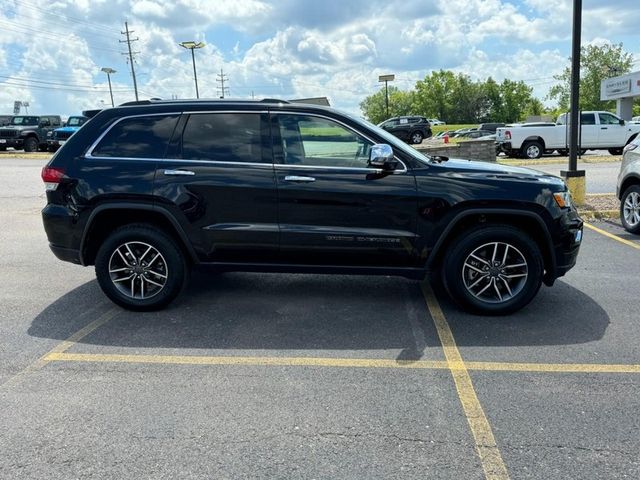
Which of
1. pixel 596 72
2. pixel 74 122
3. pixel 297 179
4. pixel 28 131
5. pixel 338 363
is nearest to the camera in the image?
pixel 338 363

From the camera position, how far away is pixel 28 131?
30.6m

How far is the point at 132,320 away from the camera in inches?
190

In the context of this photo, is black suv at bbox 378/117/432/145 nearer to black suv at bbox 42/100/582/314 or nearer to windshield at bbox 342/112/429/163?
windshield at bbox 342/112/429/163

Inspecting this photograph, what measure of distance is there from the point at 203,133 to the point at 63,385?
7.73 feet

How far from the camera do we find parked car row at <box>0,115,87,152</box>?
1171 inches

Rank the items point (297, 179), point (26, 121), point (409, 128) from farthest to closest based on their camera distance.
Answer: point (409, 128), point (26, 121), point (297, 179)

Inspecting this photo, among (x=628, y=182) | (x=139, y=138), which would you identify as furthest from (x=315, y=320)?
(x=628, y=182)

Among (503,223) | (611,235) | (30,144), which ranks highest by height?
(30,144)

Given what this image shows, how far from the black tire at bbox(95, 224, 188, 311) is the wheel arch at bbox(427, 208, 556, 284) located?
2.26 meters

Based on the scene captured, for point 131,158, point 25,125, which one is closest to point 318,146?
point 131,158

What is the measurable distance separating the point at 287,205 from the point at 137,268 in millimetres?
1498

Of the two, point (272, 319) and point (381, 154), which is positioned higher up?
point (381, 154)

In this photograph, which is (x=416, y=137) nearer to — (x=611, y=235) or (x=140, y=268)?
(x=611, y=235)

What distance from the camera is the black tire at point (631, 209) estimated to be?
7.78 m
